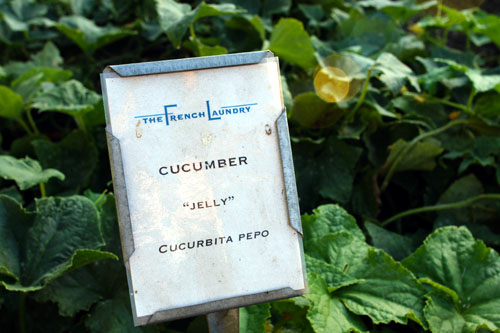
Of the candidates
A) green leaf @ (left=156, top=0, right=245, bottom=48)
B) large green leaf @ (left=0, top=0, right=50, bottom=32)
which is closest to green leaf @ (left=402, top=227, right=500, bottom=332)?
Answer: green leaf @ (left=156, top=0, right=245, bottom=48)

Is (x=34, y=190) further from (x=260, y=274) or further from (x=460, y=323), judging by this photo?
(x=460, y=323)

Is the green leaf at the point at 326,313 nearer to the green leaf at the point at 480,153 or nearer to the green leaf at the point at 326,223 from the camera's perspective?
the green leaf at the point at 326,223

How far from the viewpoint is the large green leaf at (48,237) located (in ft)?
4.16

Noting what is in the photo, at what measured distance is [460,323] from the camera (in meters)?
1.22

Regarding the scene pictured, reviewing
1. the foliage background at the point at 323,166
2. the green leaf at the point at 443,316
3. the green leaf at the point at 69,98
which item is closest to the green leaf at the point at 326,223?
the foliage background at the point at 323,166

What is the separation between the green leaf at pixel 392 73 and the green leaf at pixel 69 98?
87 cm

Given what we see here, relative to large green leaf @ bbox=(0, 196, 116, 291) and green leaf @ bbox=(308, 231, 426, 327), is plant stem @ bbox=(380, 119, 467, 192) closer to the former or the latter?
green leaf @ bbox=(308, 231, 426, 327)

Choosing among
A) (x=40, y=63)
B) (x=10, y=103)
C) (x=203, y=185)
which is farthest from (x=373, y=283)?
(x=40, y=63)

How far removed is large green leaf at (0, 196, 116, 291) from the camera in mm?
1267

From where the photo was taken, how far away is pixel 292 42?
1.90 m

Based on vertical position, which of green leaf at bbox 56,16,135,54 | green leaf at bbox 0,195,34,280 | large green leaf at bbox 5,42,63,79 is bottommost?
green leaf at bbox 0,195,34,280

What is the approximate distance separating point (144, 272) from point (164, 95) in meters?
0.32

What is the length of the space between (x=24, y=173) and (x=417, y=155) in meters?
1.22

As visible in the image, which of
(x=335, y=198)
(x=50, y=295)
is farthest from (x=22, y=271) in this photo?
(x=335, y=198)
